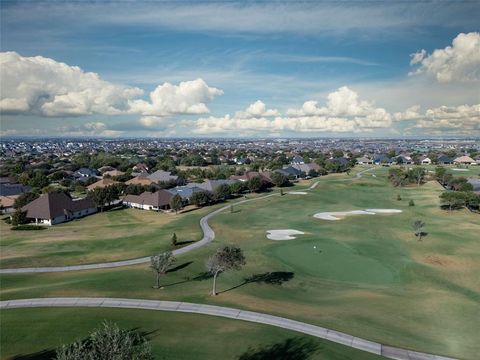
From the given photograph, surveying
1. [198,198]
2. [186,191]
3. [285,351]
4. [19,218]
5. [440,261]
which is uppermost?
[285,351]

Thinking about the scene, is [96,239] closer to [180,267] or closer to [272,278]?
[180,267]

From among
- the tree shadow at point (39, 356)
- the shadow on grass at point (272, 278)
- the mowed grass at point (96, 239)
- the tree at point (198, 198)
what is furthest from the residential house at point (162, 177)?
the tree shadow at point (39, 356)

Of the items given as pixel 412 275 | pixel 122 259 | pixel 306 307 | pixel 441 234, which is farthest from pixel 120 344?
pixel 441 234

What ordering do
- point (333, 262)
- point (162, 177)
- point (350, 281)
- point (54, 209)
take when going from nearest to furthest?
point (350, 281) < point (333, 262) < point (54, 209) < point (162, 177)

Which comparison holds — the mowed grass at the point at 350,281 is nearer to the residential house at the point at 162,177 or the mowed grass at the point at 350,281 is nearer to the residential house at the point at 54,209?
the residential house at the point at 54,209

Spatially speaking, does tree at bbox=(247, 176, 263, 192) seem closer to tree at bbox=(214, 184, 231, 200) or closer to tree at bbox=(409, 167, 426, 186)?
tree at bbox=(214, 184, 231, 200)

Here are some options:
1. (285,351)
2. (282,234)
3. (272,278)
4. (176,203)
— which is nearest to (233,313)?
(285,351)

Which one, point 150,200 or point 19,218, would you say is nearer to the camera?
point 19,218
